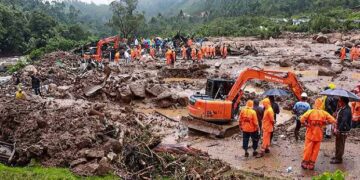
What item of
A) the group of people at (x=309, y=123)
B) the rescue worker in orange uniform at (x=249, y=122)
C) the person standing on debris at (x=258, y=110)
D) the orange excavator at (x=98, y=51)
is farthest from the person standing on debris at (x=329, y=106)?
the orange excavator at (x=98, y=51)

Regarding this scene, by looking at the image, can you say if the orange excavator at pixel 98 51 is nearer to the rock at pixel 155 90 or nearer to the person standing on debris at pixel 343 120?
the rock at pixel 155 90

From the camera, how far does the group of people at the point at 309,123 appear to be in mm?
11102

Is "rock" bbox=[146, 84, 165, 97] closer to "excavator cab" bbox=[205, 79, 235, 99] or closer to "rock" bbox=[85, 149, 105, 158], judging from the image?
"excavator cab" bbox=[205, 79, 235, 99]

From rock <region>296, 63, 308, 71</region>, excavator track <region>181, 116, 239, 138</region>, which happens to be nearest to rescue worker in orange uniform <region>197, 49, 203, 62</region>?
rock <region>296, 63, 308, 71</region>

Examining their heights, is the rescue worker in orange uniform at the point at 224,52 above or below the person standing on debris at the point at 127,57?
above

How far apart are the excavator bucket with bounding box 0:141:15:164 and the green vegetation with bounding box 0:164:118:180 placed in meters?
0.85

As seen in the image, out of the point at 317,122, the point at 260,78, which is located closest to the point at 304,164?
the point at 317,122

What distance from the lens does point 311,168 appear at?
1155 cm

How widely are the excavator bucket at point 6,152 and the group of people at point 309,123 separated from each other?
244 inches

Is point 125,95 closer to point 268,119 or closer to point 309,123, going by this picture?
point 268,119

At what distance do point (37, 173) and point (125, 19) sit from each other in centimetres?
5576

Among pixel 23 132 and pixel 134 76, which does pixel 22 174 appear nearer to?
pixel 23 132

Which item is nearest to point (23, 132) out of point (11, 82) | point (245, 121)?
point (245, 121)

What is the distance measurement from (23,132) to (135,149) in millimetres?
3617
